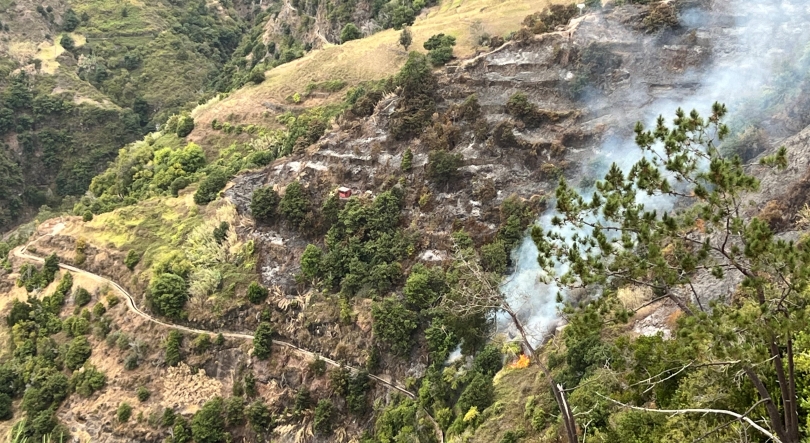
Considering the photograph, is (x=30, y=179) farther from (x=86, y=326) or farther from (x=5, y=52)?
(x=86, y=326)

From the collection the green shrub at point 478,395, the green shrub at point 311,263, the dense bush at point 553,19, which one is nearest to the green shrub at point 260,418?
the green shrub at point 311,263

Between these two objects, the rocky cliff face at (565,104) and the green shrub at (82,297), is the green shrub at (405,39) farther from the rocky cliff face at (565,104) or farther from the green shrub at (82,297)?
the green shrub at (82,297)

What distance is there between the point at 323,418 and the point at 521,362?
29.0 ft

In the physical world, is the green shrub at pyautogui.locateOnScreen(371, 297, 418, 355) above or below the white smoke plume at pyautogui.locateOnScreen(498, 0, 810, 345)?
below

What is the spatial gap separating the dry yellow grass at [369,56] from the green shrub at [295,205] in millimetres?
12851

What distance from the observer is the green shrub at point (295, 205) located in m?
31.0

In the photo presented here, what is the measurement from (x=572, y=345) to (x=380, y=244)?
11.9m

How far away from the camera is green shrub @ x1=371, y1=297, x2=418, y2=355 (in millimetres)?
25250

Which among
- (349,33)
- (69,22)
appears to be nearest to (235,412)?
(349,33)

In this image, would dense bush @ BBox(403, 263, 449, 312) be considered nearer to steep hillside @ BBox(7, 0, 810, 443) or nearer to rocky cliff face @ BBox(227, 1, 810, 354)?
steep hillside @ BBox(7, 0, 810, 443)

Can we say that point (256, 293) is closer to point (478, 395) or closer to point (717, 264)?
point (478, 395)

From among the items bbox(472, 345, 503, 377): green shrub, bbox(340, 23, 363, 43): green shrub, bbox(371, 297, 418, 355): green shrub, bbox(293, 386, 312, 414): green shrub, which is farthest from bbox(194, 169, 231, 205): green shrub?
bbox(472, 345, 503, 377): green shrub

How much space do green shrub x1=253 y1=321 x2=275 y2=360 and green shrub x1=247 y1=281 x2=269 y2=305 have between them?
1444 millimetres

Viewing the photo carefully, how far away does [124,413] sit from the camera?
93.6 feet
